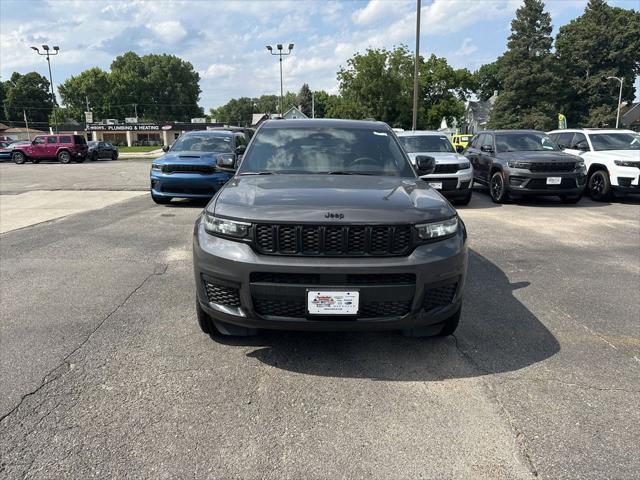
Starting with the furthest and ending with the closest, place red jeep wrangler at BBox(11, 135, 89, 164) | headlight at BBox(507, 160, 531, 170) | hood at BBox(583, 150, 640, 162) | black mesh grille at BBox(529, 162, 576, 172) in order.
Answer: red jeep wrangler at BBox(11, 135, 89, 164), hood at BBox(583, 150, 640, 162), headlight at BBox(507, 160, 531, 170), black mesh grille at BBox(529, 162, 576, 172)

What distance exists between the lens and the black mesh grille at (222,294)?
307 centimetres

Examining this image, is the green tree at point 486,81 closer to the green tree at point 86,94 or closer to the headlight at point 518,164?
the green tree at point 86,94

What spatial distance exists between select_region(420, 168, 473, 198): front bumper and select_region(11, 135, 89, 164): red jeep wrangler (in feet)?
95.8

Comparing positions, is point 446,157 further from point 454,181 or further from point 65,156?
point 65,156

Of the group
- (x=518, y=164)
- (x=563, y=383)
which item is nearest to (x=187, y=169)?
(x=518, y=164)

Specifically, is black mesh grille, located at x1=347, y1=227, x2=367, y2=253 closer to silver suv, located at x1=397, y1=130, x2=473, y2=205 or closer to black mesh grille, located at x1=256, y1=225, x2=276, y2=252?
black mesh grille, located at x1=256, y1=225, x2=276, y2=252

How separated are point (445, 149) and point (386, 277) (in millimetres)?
9995

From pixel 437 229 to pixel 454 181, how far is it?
8193mm

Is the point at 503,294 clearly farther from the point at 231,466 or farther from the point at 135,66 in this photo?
the point at 135,66

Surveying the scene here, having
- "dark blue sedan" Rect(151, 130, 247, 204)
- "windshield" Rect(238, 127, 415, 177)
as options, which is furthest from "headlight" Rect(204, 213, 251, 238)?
"dark blue sedan" Rect(151, 130, 247, 204)

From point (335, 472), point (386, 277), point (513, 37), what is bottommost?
point (335, 472)

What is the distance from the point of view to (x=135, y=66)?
115 m

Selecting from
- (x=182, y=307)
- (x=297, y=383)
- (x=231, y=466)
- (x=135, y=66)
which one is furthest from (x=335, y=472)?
(x=135, y=66)

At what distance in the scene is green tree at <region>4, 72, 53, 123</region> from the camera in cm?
10631
